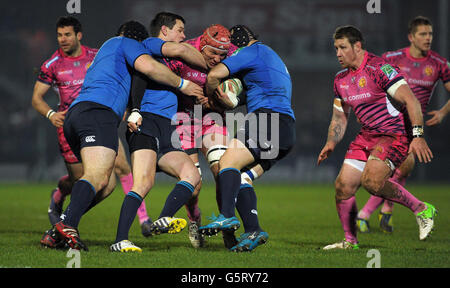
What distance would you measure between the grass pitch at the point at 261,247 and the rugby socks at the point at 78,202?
287 mm

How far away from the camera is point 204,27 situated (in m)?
20.3

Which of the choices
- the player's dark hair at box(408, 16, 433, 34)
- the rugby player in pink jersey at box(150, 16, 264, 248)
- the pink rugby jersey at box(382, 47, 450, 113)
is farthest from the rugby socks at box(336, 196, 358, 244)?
the player's dark hair at box(408, 16, 433, 34)

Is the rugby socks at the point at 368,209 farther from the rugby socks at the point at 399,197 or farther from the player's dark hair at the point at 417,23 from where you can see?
the player's dark hair at the point at 417,23

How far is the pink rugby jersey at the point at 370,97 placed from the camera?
22.9 ft

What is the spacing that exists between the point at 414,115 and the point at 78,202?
308 centimetres

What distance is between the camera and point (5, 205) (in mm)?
12297

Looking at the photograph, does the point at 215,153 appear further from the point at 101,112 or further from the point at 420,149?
the point at 420,149

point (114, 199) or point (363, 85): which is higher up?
point (363, 85)

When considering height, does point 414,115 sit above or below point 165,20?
below

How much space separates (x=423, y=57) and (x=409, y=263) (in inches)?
185

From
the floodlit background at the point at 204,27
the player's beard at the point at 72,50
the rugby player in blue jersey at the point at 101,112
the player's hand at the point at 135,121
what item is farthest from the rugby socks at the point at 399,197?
the floodlit background at the point at 204,27

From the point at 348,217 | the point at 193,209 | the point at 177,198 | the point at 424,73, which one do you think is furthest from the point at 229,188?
the point at 424,73

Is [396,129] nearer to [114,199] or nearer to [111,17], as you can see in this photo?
[114,199]
